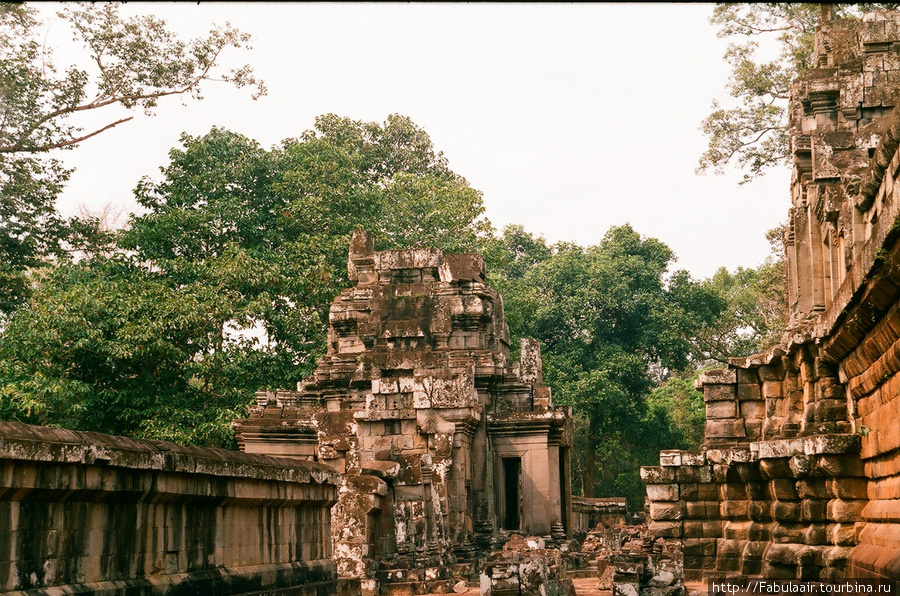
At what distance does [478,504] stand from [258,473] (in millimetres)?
10807

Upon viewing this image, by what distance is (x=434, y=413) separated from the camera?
17344 mm

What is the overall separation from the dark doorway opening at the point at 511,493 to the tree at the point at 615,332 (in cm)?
1582

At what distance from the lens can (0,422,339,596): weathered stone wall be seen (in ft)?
19.4

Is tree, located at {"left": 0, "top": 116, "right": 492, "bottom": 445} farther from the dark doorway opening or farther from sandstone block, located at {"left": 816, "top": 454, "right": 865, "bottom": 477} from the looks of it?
sandstone block, located at {"left": 816, "top": 454, "right": 865, "bottom": 477}

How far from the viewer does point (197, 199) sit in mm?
31844

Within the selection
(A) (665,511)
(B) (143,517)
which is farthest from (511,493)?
(B) (143,517)

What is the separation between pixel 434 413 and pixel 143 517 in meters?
10.3

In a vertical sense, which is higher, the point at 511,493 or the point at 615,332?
the point at 615,332

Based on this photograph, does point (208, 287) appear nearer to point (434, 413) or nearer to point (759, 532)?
point (434, 413)

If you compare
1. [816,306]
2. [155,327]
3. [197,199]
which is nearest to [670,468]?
[816,306]

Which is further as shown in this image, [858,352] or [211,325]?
[211,325]

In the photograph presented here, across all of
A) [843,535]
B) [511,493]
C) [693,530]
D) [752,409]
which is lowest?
[693,530]

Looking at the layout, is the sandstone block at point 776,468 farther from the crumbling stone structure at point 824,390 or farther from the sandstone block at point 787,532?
the sandstone block at point 787,532

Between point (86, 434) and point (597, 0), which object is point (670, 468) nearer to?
point (86, 434)
